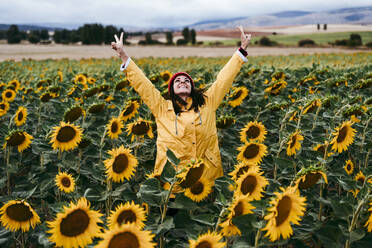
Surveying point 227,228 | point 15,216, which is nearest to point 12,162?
point 15,216

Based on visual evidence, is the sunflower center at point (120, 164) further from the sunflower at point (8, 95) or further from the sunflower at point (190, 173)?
the sunflower at point (8, 95)

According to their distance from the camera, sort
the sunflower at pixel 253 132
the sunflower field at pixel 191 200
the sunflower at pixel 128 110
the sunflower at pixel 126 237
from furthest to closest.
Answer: the sunflower at pixel 128 110 → the sunflower at pixel 253 132 → the sunflower field at pixel 191 200 → the sunflower at pixel 126 237

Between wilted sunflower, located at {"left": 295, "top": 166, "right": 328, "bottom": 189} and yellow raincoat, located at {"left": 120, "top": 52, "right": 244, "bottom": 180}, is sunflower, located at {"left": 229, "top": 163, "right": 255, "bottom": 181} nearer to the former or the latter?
wilted sunflower, located at {"left": 295, "top": 166, "right": 328, "bottom": 189}

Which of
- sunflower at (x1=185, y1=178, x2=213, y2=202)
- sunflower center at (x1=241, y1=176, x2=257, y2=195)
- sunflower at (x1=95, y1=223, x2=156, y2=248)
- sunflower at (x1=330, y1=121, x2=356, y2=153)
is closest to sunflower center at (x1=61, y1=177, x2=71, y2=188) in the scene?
sunflower at (x1=185, y1=178, x2=213, y2=202)

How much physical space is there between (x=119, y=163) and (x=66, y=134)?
69 centimetres

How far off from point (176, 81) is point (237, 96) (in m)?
1.40

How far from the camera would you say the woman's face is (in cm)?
318

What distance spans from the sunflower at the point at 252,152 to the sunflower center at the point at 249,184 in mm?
696

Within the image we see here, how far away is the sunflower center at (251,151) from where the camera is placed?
2.81m

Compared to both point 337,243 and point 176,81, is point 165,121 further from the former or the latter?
point 337,243

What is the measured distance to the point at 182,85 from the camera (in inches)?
126

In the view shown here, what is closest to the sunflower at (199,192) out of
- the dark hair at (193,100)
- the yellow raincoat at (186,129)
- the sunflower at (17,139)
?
the yellow raincoat at (186,129)

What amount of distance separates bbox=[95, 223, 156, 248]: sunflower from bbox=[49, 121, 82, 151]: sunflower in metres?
1.54

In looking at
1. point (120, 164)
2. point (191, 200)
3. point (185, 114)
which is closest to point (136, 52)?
point (185, 114)
